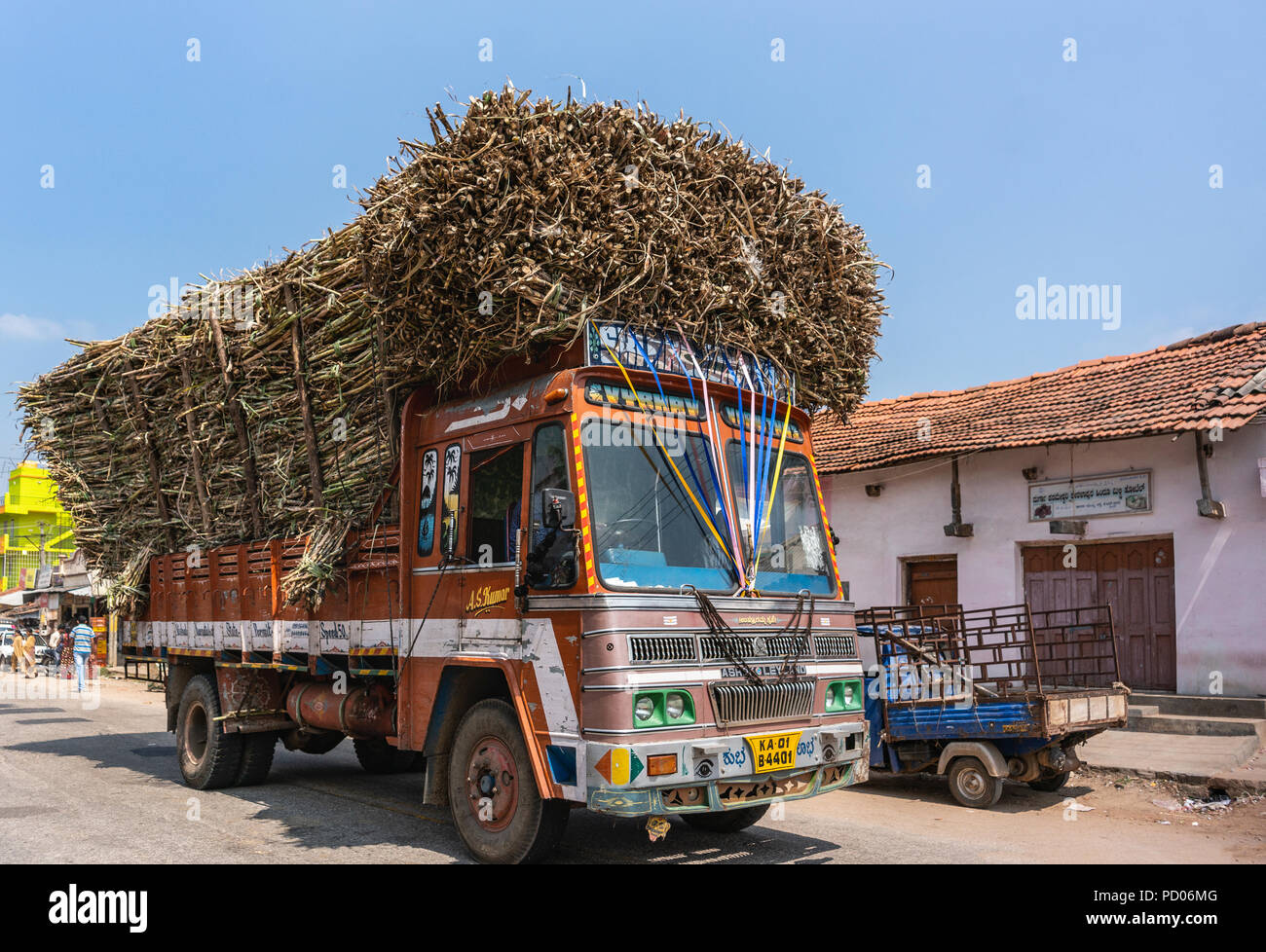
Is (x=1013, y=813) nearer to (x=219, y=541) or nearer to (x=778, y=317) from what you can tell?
(x=778, y=317)

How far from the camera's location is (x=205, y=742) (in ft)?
31.8

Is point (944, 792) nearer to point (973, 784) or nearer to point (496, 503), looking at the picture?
point (973, 784)

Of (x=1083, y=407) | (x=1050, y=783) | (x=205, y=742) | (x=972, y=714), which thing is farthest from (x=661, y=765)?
(x=1083, y=407)

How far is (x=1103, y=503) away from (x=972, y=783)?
217 inches

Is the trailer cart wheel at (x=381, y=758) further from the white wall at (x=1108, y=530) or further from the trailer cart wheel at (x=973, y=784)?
the white wall at (x=1108, y=530)

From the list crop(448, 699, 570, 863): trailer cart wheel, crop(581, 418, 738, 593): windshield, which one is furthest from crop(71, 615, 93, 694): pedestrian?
crop(581, 418, 738, 593): windshield

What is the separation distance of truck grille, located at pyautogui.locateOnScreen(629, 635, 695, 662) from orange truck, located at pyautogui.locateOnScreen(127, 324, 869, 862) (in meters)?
0.01

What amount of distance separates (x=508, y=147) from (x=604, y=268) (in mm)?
930

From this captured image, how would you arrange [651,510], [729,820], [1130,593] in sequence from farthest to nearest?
[1130,593], [729,820], [651,510]

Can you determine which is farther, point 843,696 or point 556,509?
point 843,696

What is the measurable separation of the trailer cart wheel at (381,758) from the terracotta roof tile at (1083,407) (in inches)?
277

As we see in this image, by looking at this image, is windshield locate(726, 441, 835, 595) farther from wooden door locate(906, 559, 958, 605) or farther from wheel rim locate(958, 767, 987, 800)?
wooden door locate(906, 559, 958, 605)

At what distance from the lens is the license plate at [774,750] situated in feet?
18.5

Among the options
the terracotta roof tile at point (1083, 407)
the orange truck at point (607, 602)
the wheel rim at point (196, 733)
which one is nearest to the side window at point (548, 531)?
the orange truck at point (607, 602)
